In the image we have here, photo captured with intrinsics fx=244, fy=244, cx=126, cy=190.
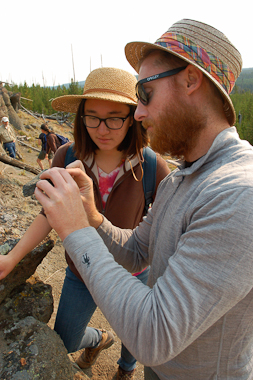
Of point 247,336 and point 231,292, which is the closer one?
point 231,292

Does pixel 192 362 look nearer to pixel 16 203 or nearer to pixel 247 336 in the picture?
pixel 247 336

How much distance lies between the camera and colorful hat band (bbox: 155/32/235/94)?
3.71 feet

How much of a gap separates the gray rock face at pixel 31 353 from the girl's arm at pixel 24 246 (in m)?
0.38

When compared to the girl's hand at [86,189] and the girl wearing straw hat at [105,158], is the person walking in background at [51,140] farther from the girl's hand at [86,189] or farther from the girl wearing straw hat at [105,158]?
the girl's hand at [86,189]

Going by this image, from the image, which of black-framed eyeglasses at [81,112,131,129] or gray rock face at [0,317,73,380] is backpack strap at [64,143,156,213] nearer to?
black-framed eyeglasses at [81,112,131,129]

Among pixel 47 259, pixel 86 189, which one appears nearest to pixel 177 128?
pixel 86 189

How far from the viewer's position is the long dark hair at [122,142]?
2213 mm

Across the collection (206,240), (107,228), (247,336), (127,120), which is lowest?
(247,336)

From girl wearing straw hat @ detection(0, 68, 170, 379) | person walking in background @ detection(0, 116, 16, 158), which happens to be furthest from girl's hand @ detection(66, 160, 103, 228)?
person walking in background @ detection(0, 116, 16, 158)

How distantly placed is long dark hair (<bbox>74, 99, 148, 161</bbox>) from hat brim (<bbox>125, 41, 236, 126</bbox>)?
644 millimetres

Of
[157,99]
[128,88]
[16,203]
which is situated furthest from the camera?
[16,203]

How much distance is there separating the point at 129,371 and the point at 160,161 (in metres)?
2.16

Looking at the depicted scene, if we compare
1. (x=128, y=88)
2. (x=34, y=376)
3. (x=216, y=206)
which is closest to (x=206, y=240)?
(x=216, y=206)

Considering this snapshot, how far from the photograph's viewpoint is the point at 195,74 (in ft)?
3.82
